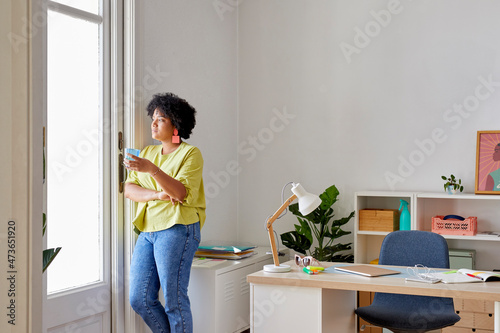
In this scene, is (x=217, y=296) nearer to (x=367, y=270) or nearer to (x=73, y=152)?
(x=367, y=270)

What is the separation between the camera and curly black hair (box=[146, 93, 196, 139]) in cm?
314

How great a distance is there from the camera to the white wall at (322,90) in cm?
399

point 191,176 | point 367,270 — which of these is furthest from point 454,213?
point 191,176

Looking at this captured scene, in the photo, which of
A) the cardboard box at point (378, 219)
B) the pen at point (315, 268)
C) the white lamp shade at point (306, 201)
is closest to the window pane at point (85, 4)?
the white lamp shade at point (306, 201)

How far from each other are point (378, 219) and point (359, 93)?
1063 mm

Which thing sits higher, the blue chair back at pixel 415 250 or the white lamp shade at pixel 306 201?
the white lamp shade at pixel 306 201

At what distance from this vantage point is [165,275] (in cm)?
293

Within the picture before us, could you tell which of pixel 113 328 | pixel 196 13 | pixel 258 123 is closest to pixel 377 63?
pixel 258 123

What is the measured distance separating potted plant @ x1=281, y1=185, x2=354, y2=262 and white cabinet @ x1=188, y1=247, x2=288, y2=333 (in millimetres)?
594

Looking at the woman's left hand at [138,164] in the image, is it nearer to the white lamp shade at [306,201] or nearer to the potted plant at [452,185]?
the white lamp shade at [306,201]

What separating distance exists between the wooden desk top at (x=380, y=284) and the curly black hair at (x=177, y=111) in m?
1.02

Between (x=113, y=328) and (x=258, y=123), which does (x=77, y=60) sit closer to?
(x=113, y=328)

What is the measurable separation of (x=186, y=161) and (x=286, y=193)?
1807 mm

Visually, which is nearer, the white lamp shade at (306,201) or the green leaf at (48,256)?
the green leaf at (48,256)
